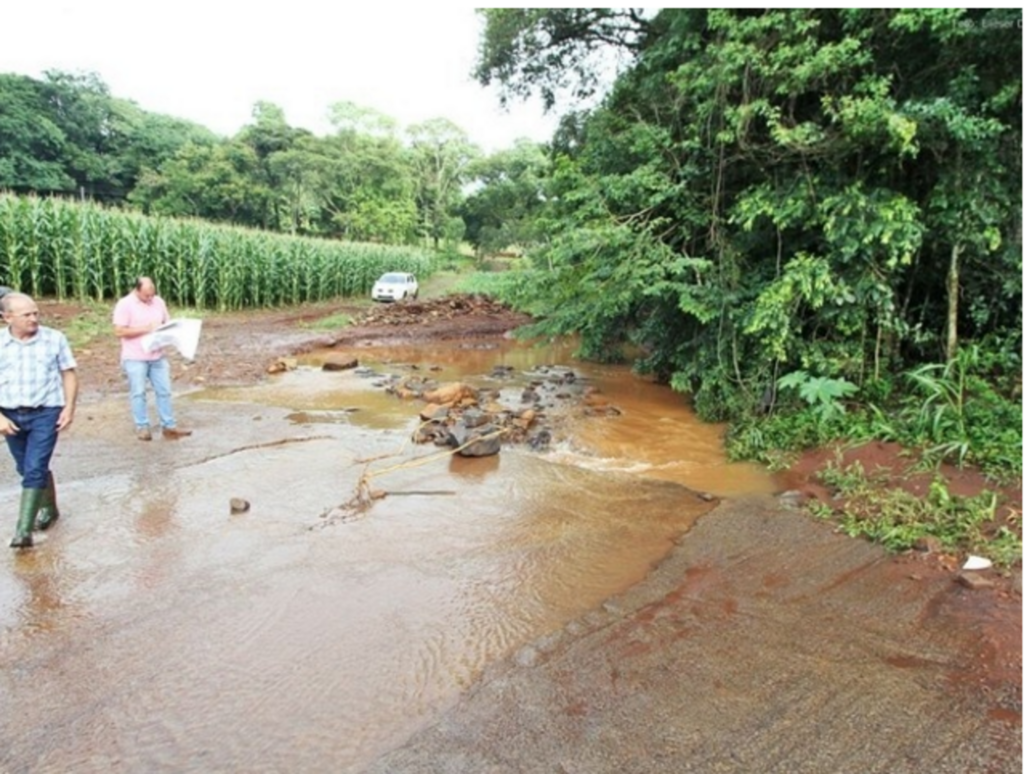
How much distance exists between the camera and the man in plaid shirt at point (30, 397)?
13.8ft

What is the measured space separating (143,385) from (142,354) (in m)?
0.39

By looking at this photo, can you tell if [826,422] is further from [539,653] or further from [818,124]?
[539,653]

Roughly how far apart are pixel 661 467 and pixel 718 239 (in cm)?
315

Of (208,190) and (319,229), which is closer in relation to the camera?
(208,190)

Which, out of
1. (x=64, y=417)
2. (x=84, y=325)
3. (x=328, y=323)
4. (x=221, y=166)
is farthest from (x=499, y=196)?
(x=64, y=417)

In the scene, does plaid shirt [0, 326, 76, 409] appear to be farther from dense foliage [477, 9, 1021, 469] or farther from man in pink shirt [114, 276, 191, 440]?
dense foliage [477, 9, 1021, 469]

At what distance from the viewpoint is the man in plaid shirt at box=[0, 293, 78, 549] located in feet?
13.8

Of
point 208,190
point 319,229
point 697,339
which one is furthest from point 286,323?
point 319,229

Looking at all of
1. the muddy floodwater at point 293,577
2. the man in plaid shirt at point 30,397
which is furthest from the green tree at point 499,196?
the man in plaid shirt at point 30,397

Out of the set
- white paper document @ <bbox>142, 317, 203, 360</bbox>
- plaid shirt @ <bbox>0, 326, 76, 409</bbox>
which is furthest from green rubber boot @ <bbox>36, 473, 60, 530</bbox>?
white paper document @ <bbox>142, 317, 203, 360</bbox>

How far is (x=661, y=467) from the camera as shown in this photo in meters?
6.61

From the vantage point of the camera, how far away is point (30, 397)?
426 cm

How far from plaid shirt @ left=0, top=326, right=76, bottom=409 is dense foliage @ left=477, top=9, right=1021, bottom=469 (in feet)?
18.2

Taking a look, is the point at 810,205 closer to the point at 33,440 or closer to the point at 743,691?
the point at 743,691
